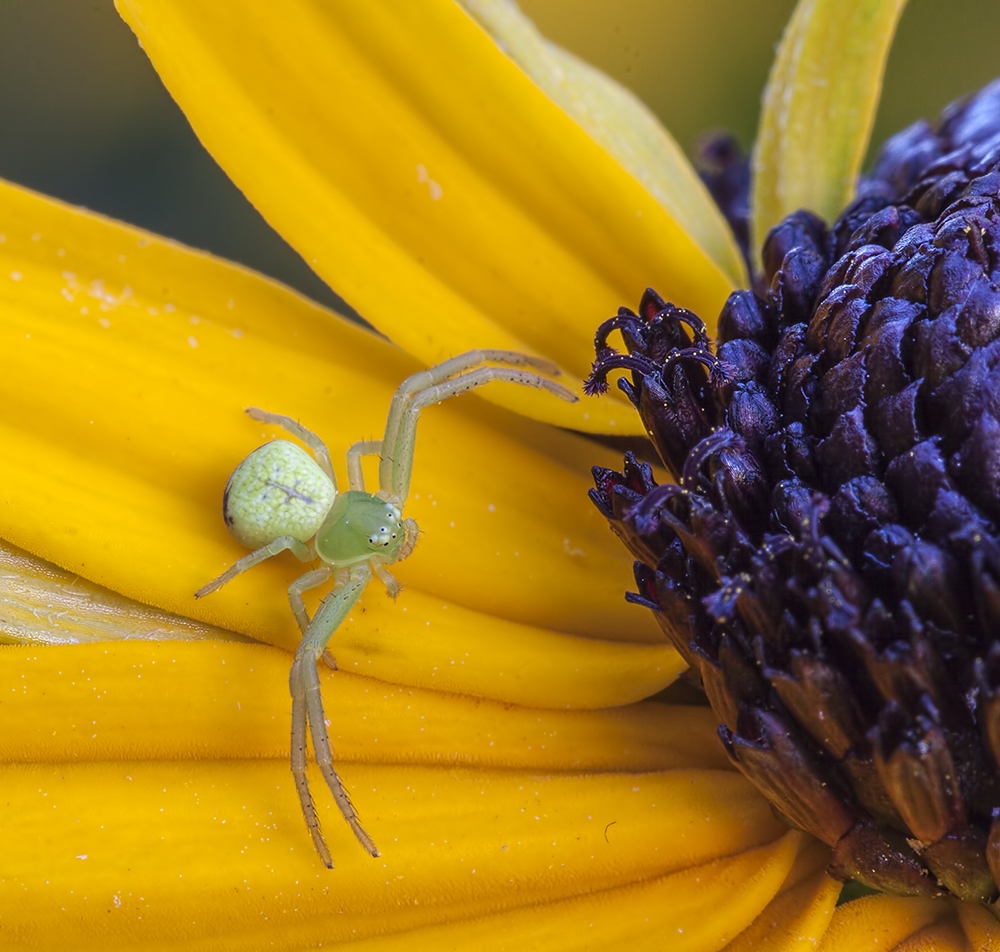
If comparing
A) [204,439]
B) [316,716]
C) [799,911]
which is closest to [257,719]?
[316,716]

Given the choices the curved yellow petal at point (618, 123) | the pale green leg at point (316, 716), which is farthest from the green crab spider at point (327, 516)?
the curved yellow petal at point (618, 123)

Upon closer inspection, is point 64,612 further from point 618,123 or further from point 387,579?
point 618,123

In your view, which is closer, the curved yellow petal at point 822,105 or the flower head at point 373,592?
the flower head at point 373,592

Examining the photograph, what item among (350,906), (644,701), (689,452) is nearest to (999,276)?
(689,452)

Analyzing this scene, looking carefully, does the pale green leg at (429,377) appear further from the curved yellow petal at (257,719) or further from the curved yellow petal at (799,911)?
the curved yellow petal at (799,911)

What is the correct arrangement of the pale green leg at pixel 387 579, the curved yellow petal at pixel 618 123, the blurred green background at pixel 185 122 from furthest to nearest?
the blurred green background at pixel 185 122 < the curved yellow petal at pixel 618 123 < the pale green leg at pixel 387 579

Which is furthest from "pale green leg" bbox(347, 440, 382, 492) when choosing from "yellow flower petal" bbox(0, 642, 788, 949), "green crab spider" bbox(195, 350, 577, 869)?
"yellow flower petal" bbox(0, 642, 788, 949)

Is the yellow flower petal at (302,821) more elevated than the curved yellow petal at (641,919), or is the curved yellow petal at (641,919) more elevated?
the yellow flower petal at (302,821)

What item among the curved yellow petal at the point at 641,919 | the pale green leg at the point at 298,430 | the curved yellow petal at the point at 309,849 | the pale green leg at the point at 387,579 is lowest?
the curved yellow petal at the point at 641,919

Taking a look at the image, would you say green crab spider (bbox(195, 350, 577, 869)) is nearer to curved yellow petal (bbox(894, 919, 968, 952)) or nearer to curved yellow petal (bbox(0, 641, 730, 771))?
curved yellow petal (bbox(0, 641, 730, 771))
